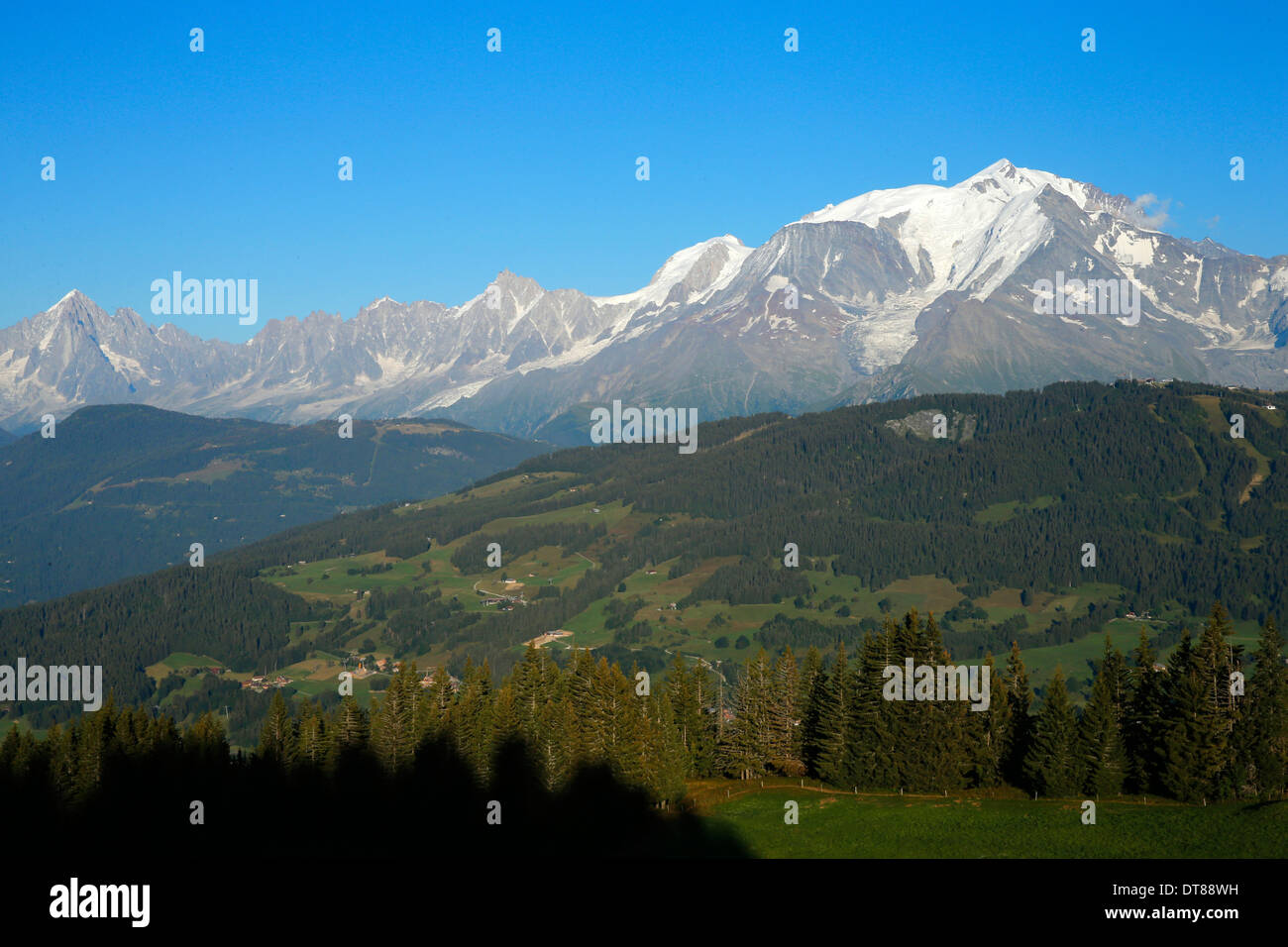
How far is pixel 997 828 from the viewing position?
208 feet

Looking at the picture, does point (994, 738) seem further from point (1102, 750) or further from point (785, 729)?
point (785, 729)

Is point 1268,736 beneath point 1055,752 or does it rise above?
above

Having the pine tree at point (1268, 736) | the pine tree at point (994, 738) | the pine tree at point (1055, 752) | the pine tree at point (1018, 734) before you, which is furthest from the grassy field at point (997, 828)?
the pine tree at point (1268, 736)

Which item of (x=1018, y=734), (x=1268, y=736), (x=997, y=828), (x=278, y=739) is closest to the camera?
(x=997, y=828)

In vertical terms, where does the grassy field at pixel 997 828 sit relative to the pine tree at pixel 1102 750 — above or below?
below

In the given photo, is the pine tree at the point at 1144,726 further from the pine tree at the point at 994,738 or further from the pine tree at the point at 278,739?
the pine tree at the point at 278,739

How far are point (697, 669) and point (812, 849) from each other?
35.8 metres

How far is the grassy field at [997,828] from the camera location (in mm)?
56719

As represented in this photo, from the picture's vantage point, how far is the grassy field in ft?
186

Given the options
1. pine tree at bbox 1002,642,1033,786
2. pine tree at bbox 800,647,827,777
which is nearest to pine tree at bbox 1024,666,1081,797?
pine tree at bbox 1002,642,1033,786

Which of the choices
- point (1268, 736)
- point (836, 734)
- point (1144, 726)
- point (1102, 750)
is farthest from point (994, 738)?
point (1268, 736)
